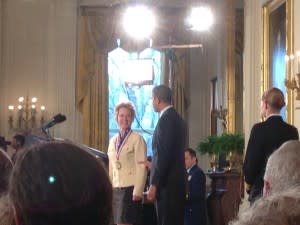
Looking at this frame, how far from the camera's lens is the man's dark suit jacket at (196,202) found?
6.99 metres

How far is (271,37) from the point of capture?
7.45 m

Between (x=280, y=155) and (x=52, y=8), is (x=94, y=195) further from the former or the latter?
(x=52, y=8)

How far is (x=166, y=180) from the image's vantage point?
5289mm

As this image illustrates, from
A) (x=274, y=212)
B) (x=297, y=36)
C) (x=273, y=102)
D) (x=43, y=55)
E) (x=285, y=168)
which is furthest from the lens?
(x=43, y=55)

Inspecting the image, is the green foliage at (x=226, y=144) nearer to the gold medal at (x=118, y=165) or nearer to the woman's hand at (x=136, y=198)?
the gold medal at (x=118, y=165)

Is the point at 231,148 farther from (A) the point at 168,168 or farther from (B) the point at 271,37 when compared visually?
(A) the point at 168,168

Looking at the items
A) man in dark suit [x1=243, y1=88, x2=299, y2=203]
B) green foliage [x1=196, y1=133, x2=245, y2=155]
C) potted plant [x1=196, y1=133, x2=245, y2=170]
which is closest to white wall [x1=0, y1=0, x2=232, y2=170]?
green foliage [x1=196, y1=133, x2=245, y2=155]

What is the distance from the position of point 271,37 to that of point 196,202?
1.95m

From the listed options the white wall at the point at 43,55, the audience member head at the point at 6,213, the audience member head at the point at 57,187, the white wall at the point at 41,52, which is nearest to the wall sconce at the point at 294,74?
the audience member head at the point at 6,213

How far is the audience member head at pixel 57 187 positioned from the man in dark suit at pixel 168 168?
13.0ft

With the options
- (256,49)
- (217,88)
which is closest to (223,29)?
(217,88)

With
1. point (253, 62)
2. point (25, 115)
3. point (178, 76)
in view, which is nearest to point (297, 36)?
point (253, 62)

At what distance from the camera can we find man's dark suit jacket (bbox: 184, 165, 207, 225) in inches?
275

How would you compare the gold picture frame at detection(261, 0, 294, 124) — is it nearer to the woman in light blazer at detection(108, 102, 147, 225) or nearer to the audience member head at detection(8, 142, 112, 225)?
the woman in light blazer at detection(108, 102, 147, 225)
